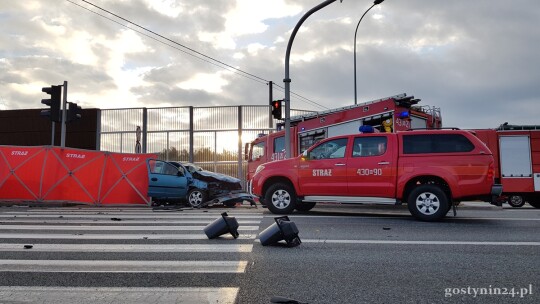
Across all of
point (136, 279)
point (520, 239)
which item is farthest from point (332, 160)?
point (136, 279)

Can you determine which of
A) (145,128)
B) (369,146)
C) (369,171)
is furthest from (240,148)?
(369,171)

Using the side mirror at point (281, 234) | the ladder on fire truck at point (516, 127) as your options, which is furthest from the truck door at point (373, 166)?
the ladder on fire truck at point (516, 127)

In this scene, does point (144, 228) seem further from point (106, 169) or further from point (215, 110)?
point (215, 110)

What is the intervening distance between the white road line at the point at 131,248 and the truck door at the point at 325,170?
4.31 meters

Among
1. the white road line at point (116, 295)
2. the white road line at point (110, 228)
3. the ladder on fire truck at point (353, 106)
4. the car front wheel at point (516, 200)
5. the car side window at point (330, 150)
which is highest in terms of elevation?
the ladder on fire truck at point (353, 106)

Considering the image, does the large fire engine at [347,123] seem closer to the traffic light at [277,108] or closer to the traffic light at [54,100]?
the traffic light at [277,108]

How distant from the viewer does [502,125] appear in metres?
15.1

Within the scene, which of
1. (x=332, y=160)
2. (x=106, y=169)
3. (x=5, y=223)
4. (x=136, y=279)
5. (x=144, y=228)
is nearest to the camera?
(x=136, y=279)

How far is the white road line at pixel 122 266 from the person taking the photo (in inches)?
199

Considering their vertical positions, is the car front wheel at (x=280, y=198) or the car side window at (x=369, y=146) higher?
the car side window at (x=369, y=146)

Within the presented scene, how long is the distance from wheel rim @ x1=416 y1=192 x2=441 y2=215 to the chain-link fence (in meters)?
16.6

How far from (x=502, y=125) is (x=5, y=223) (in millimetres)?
14983

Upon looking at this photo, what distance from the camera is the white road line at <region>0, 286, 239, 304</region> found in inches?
156

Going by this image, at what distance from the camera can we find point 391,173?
9.75m
